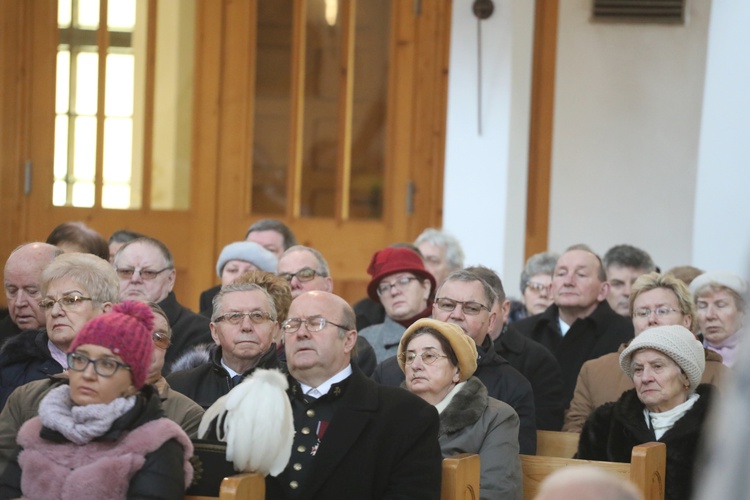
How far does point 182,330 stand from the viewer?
4.55 metres

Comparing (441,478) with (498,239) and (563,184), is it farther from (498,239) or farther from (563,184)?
(563,184)

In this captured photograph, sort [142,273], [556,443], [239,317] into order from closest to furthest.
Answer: [239,317]
[556,443]
[142,273]

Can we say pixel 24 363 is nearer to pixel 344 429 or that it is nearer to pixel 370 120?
pixel 344 429

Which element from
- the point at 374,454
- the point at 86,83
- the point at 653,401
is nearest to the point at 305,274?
the point at 653,401

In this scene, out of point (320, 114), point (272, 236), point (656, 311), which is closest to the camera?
point (656, 311)

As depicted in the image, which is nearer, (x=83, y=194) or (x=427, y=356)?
(x=427, y=356)

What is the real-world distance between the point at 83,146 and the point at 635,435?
4072 millimetres

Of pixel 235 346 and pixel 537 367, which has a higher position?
pixel 235 346

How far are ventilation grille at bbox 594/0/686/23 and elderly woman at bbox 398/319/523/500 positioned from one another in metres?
3.99

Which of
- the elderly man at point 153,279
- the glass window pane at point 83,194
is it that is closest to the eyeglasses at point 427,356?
the elderly man at point 153,279

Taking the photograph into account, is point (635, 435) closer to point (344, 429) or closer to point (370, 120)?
point (344, 429)

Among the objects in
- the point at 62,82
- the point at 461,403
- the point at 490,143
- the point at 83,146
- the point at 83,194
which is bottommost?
the point at 461,403

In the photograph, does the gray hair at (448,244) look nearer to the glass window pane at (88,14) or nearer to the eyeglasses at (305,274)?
the eyeglasses at (305,274)

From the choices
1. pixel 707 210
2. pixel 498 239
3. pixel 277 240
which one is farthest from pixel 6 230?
pixel 707 210
